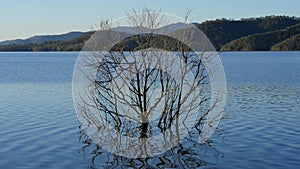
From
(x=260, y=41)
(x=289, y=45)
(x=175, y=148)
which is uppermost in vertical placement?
(x=260, y=41)

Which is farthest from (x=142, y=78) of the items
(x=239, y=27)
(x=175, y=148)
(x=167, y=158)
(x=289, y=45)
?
(x=239, y=27)

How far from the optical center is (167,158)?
14.7 meters

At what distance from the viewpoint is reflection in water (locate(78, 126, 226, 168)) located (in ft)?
45.7

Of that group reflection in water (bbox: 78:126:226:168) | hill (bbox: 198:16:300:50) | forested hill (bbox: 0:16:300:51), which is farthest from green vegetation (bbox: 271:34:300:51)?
reflection in water (bbox: 78:126:226:168)

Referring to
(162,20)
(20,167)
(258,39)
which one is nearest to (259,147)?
(162,20)

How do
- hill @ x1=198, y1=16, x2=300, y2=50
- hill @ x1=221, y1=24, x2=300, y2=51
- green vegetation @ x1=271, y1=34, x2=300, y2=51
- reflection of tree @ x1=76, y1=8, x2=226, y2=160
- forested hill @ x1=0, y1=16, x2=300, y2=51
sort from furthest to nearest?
hill @ x1=221, y1=24, x2=300, y2=51, green vegetation @ x1=271, y1=34, x2=300, y2=51, forested hill @ x1=0, y1=16, x2=300, y2=51, hill @ x1=198, y1=16, x2=300, y2=50, reflection of tree @ x1=76, y1=8, x2=226, y2=160

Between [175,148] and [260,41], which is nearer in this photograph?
[175,148]

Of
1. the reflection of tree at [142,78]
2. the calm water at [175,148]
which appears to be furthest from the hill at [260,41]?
the reflection of tree at [142,78]

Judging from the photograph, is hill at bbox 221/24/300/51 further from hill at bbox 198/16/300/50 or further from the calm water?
the calm water

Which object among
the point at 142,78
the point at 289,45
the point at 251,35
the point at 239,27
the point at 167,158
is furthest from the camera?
the point at 239,27

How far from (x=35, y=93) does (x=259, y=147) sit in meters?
19.5

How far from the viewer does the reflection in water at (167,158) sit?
13930 mm

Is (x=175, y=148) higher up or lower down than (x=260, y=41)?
lower down

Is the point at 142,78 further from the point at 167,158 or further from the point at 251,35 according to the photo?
the point at 251,35
